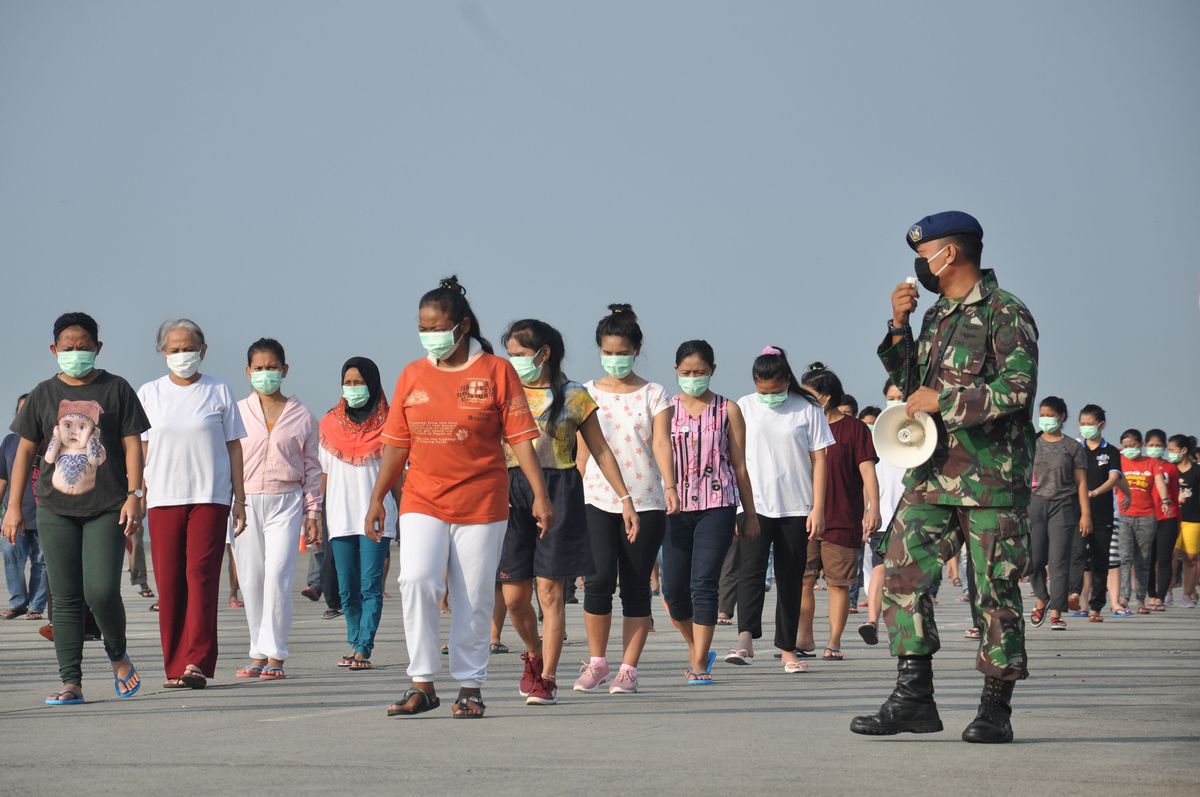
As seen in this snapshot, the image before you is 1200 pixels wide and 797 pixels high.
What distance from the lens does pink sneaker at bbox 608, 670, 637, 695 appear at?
991 centimetres

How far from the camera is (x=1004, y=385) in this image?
728 cm

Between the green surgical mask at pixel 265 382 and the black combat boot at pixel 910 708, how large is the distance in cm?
604

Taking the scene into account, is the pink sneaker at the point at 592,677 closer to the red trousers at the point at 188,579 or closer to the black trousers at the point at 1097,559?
the red trousers at the point at 188,579

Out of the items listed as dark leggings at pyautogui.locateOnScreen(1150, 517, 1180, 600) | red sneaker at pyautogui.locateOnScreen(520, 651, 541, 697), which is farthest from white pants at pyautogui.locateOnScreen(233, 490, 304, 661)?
dark leggings at pyautogui.locateOnScreen(1150, 517, 1180, 600)

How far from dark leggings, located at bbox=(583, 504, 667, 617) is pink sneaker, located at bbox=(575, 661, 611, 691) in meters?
0.29

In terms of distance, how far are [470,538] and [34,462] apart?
297 centimetres

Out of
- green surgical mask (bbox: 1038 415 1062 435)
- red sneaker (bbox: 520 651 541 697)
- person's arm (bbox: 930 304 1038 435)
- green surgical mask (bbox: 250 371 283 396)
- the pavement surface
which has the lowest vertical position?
the pavement surface

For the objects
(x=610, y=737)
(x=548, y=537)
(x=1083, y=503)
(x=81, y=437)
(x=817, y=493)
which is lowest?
(x=610, y=737)

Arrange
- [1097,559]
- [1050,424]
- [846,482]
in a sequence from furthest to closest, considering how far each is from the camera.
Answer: [1097,559], [1050,424], [846,482]

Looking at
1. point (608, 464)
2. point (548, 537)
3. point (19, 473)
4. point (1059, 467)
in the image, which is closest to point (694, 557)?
point (548, 537)

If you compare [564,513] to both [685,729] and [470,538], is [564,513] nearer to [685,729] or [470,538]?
[470,538]

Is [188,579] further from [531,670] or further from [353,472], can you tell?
[531,670]

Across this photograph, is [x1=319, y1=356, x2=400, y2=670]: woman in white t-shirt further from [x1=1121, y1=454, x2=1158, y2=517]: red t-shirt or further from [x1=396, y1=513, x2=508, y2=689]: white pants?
[x1=1121, y1=454, x2=1158, y2=517]: red t-shirt

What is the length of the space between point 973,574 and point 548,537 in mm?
2736
